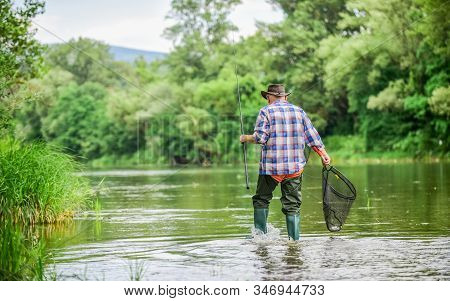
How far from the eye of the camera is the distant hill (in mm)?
72144

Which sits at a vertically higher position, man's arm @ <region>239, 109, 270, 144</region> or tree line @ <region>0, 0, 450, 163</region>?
tree line @ <region>0, 0, 450, 163</region>

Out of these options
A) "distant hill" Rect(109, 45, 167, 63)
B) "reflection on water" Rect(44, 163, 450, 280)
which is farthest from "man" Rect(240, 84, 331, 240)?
"distant hill" Rect(109, 45, 167, 63)

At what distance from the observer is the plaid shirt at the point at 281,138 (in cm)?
908

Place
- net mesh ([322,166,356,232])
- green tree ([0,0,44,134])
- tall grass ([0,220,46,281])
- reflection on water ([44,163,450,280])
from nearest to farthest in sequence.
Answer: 1. tall grass ([0,220,46,281])
2. reflection on water ([44,163,450,280])
3. net mesh ([322,166,356,232])
4. green tree ([0,0,44,134])

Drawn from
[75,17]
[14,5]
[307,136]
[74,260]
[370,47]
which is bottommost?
[74,260]

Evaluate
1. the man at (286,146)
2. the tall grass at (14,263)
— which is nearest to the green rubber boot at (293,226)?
the man at (286,146)

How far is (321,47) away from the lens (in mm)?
49219

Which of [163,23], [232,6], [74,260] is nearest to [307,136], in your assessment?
[74,260]

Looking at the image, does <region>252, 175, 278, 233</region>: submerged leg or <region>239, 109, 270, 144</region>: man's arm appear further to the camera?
<region>252, 175, 278, 233</region>: submerged leg

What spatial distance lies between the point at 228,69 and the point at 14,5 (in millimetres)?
47455

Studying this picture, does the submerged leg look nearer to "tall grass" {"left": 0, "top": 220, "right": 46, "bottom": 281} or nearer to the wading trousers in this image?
the wading trousers

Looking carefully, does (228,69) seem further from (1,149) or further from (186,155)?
(1,149)

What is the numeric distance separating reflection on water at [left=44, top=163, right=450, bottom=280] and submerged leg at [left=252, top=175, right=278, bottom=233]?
16 centimetres

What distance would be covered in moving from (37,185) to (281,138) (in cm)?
385
